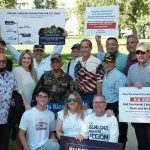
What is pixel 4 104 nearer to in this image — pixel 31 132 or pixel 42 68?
pixel 31 132

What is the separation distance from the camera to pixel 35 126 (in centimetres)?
640

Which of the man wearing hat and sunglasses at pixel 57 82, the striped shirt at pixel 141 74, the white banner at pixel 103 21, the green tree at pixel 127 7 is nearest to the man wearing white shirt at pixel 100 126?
the striped shirt at pixel 141 74

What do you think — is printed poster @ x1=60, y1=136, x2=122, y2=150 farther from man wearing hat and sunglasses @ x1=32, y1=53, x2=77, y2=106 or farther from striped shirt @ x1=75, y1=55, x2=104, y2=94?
striped shirt @ x1=75, y1=55, x2=104, y2=94

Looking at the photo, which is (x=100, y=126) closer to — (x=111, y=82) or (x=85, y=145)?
(x=85, y=145)

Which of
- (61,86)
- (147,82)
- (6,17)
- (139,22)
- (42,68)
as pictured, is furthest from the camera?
(139,22)

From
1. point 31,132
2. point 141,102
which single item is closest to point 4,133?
point 31,132

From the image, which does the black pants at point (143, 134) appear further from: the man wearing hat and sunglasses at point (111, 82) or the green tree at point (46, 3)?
the green tree at point (46, 3)

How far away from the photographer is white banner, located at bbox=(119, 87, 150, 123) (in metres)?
6.22

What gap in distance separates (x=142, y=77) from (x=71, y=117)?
4.22ft

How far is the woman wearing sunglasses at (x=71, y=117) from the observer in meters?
6.28

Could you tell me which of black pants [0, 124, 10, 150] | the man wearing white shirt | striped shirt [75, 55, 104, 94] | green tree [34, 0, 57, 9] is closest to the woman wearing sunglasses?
the man wearing white shirt

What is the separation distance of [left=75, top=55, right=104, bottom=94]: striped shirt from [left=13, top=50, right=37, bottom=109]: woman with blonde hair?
80 centimetres

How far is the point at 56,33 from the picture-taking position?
27.0 feet

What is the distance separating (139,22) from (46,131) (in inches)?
1760
